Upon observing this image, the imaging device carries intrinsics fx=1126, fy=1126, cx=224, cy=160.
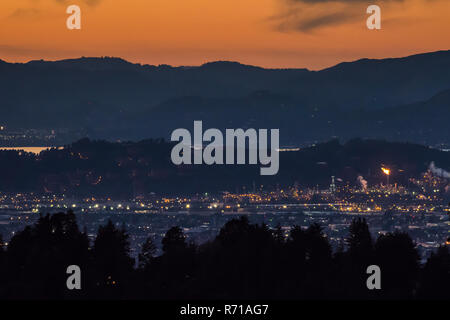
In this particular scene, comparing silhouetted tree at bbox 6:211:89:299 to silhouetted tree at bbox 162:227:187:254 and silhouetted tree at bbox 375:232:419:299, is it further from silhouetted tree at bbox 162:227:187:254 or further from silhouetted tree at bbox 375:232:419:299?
silhouetted tree at bbox 375:232:419:299

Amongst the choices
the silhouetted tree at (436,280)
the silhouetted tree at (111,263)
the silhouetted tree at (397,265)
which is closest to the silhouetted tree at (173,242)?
the silhouetted tree at (111,263)

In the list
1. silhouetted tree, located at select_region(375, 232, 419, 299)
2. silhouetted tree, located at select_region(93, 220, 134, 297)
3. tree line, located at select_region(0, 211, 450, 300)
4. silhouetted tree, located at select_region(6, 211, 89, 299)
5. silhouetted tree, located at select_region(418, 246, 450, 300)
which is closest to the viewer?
silhouetted tree, located at select_region(418, 246, 450, 300)

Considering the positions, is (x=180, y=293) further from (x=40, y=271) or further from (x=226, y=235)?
(x=226, y=235)

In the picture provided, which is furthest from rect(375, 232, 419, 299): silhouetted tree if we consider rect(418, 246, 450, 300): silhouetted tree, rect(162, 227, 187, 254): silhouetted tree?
rect(162, 227, 187, 254): silhouetted tree

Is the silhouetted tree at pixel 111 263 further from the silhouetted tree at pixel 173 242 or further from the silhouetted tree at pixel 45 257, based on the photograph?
the silhouetted tree at pixel 173 242

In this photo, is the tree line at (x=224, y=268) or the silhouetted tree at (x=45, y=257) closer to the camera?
the tree line at (x=224, y=268)

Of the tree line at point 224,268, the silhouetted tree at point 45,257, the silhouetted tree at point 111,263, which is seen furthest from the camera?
the silhouetted tree at point 111,263
